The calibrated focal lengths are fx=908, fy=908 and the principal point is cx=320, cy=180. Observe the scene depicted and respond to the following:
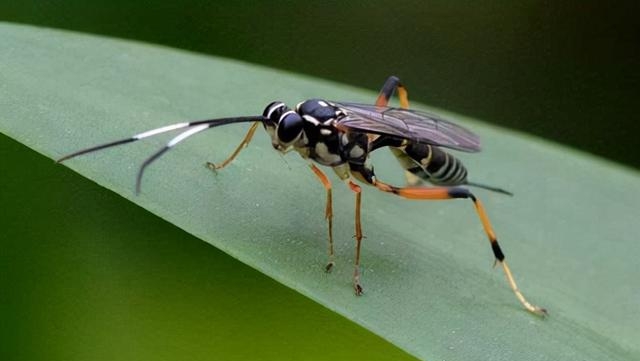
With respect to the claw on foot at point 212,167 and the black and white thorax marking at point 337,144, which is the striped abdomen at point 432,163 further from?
the claw on foot at point 212,167

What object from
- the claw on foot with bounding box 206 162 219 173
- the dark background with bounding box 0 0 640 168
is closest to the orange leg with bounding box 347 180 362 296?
→ the claw on foot with bounding box 206 162 219 173

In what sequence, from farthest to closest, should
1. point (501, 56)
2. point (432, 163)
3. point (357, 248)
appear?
point (501, 56)
point (432, 163)
point (357, 248)

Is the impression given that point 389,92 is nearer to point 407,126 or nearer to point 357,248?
point 407,126

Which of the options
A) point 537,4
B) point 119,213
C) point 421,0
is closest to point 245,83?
point 119,213

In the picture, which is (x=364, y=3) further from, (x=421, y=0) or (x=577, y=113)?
(x=577, y=113)

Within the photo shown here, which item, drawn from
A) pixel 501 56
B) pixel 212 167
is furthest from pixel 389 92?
pixel 501 56

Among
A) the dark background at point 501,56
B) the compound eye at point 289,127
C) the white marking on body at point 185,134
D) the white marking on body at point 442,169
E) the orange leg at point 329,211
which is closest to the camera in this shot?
the white marking on body at point 185,134

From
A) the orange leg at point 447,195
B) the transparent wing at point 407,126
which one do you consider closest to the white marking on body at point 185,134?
the transparent wing at point 407,126
